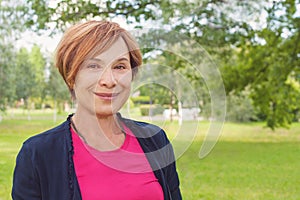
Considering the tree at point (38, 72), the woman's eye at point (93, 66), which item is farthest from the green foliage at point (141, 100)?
Result: the tree at point (38, 72)

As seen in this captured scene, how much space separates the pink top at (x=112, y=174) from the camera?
1.10 meters

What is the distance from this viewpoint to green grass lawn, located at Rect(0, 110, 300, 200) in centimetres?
114

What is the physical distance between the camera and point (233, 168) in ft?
27.2

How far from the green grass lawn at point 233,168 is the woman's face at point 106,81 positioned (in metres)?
0.15

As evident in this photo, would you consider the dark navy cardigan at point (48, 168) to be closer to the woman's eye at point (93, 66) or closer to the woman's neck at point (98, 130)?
the woman's neck at point (98, 130)

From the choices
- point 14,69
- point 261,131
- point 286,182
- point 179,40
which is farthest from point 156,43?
point 14,69

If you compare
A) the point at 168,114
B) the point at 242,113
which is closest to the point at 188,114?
the point at 168,114

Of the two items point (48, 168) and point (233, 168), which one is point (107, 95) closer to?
point (48, 168)

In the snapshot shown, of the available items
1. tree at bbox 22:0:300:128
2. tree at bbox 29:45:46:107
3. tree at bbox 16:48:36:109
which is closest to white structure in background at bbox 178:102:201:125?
tree at bbox 22:0:300:128

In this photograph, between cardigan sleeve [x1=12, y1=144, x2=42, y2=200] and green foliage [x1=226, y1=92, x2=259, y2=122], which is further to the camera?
green foliage [x1=226, y1=92, x2=259, y2=122]

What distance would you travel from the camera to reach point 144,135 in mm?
1180

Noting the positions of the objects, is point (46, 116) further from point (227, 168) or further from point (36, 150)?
point (36, 150)

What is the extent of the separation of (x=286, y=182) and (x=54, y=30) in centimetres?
342

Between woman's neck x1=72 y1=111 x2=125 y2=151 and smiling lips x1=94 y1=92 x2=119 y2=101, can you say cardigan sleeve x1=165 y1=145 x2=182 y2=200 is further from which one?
smiling lips x1=94 y1=92 x2=119 y2=101
